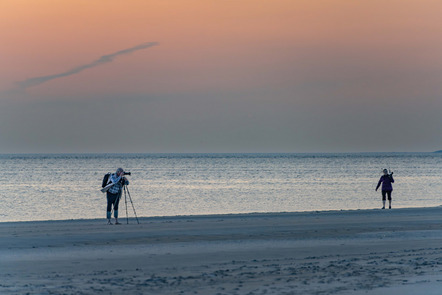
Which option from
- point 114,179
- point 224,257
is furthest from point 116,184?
point 224,257

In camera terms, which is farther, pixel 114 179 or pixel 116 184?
pixel 116 184

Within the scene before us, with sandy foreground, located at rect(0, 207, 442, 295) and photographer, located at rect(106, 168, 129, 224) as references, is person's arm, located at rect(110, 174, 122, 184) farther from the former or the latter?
sandy foreground, located at rect(0, 207, 442, 295)

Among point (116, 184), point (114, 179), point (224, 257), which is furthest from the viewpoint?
point (116, 184)

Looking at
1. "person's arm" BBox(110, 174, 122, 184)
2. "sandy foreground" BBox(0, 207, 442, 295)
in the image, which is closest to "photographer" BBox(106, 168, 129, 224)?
"person's arm" BBox(110, 174, 122, 184)

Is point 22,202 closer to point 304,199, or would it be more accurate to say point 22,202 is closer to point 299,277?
point 304,199

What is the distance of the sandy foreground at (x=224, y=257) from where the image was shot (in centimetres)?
1023

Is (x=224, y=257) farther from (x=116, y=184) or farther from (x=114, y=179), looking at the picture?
(x=116, y=184)

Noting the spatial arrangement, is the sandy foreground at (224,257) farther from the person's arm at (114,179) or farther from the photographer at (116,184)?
the person's arm at (114,179)

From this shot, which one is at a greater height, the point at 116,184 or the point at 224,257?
the point at 116,184

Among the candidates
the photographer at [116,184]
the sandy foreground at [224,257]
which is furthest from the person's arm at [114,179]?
the sandy foreground at [224,257]

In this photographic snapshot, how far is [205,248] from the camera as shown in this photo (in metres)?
15.2

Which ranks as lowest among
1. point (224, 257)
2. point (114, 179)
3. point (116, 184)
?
point (224, 257)

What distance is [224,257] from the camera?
13633 mm

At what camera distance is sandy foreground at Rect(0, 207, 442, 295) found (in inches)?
403
